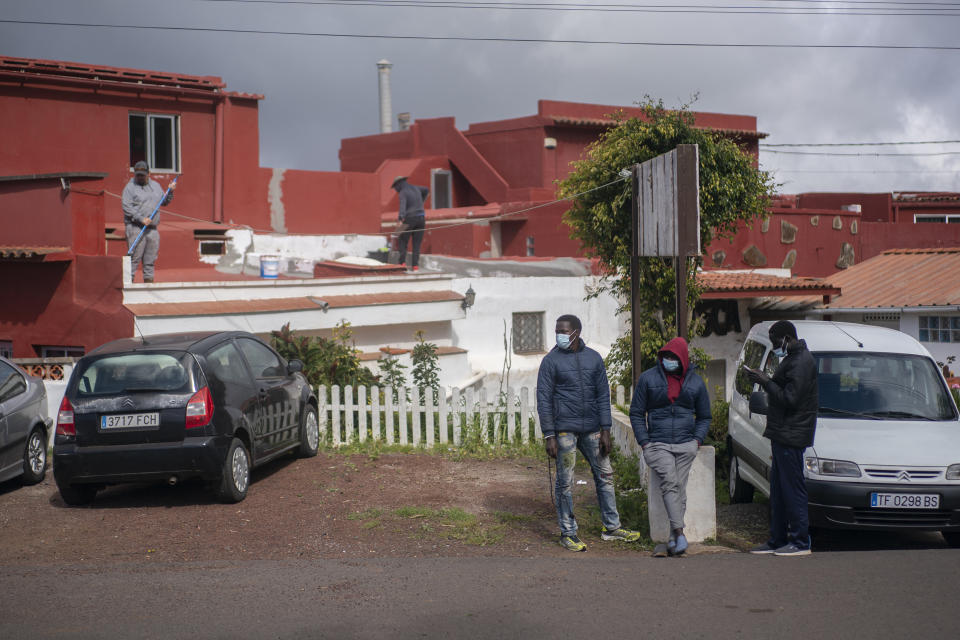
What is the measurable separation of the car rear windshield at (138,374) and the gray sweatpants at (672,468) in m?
4.15

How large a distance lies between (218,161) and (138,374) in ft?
44.4

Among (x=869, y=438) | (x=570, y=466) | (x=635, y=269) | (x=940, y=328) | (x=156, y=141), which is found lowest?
(x=570, y=466)

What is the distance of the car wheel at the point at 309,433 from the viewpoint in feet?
36.6

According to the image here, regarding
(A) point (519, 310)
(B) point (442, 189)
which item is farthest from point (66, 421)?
(B) point (442, 189)

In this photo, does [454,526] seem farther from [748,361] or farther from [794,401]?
[748,361]

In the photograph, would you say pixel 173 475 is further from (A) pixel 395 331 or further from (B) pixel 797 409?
(A) pixel 395 331

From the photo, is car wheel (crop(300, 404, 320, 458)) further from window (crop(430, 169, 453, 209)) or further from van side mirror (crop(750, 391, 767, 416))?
window (crop(430, 169, 453, 209))

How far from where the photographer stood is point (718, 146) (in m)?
15.2

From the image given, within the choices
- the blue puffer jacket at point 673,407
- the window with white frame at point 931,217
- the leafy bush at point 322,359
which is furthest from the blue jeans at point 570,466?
the window with white frame at point 931,217

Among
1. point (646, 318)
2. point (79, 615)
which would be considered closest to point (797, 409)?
point (79, 615)

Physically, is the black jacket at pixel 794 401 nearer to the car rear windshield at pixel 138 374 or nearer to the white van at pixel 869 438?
the white van at pixel 869 438

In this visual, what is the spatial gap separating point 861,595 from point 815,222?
968 inches

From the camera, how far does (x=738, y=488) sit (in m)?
9.89

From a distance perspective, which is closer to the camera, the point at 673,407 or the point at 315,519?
the point at 673,407
